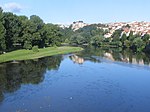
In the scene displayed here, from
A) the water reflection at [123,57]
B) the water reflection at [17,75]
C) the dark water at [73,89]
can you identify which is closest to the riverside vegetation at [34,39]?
the water reflection at [17,75]

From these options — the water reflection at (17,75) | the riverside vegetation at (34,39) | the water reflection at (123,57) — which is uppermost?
the riverside vegetation at (34,39)

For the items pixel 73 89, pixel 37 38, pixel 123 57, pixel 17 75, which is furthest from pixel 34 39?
pixel 73 89

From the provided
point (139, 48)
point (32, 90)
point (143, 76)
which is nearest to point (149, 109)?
point (32, 90)

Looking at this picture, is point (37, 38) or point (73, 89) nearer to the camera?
point (73, 89)

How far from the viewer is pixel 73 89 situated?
33406 millimetres

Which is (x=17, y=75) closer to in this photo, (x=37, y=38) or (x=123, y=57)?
(x=123, y=57)

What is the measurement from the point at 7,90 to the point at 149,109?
45.9 feet

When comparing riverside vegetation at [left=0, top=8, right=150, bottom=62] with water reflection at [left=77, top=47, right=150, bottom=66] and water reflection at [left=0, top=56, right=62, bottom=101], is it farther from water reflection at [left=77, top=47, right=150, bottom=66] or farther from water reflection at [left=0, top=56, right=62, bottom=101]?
water reflection at [left=77, top=47, right=150, bottom=66]

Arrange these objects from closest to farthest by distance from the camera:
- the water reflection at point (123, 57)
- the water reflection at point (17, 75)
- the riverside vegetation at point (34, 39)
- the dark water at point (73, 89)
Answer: the dark water at point (73, 89) → the water reflection at point (17, 75) → the water reflection at point (123, 57) → the riverside vegetation at point (34, 39)

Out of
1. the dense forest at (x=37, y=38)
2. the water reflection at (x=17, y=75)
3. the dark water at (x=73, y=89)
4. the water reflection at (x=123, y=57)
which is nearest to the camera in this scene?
the dark water at (x=73, y=89)

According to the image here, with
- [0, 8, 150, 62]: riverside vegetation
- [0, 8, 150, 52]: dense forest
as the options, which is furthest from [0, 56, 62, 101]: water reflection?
[0, 8, 150, 52]: dense forest

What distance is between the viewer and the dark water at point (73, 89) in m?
26.4

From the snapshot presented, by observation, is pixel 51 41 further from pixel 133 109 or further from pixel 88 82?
pixel 133 109

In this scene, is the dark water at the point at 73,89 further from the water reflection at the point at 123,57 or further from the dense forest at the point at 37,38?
the dense forest at the point at 37,38
